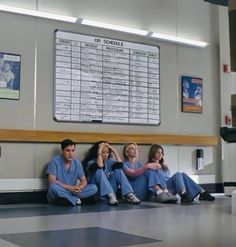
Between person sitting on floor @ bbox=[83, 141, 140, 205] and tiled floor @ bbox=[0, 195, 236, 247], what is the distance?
0.43m

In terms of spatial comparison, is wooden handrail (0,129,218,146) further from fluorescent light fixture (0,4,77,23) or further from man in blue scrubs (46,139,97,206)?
fluorescent light fixture (0,4,77,23)

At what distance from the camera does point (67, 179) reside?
5746 mm

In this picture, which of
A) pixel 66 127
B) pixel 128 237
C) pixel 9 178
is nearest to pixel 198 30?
pixel 66 127

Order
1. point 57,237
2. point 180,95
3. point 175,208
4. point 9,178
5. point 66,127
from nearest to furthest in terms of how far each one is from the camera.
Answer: point 57,237, point 175,208, point 9,178, point 66,127, point 180,95

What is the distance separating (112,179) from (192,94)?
2323 mm

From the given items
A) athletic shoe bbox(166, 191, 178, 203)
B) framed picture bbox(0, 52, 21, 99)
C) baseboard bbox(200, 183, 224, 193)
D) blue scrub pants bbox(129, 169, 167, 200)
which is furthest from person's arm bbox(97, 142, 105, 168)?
baseboard bbox(200, 183, 224, 193)

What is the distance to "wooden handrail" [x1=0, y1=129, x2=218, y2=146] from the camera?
5.70 meters

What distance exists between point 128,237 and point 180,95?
4.57 meters

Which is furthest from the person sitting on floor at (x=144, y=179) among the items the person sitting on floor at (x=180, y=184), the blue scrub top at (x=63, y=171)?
the blue scrub top at (x=63, y=171)

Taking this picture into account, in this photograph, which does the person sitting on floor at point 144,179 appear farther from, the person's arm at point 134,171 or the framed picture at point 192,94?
the framed picture at point 192,94

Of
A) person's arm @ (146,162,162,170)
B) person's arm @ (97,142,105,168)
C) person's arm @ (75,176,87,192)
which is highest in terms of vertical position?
person's arm @ (97,142,105,168)

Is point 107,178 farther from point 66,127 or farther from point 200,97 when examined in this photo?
point 200,97

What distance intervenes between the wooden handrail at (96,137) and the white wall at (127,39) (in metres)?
0.11

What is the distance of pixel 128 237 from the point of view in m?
3.14
